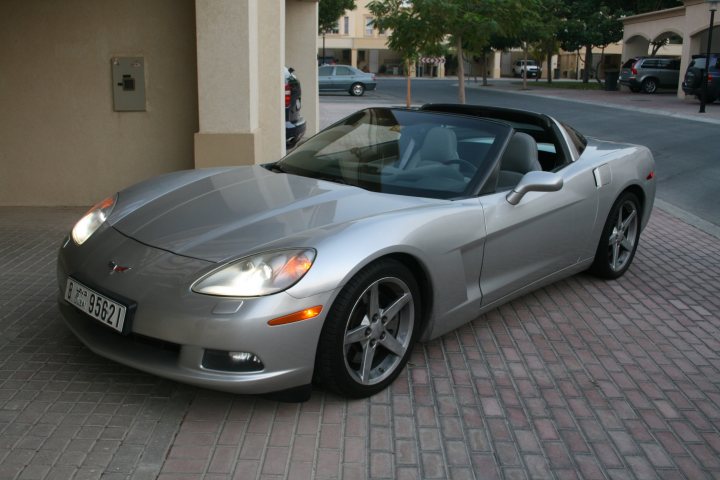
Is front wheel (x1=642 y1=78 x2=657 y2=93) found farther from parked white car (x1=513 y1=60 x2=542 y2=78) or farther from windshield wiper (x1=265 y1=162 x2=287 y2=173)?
windshield wiper (x1=265 y1=162 x2=287 y2=173)

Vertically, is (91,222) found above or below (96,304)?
above

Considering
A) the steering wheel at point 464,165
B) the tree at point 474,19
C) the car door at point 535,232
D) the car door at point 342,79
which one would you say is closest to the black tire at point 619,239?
the car door at point 535,232

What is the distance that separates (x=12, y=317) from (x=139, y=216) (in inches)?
47.9

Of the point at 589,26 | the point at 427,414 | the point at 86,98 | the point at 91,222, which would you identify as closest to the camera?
the point at 427,414

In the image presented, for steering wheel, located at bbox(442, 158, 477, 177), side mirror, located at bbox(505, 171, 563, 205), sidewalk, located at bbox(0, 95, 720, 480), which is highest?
steering wheel, located at bbox(442, 158, 477, 177)

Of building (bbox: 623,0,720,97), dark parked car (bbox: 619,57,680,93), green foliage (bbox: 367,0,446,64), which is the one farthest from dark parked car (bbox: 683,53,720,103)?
green foliage (bbox: 367,0,446,64)

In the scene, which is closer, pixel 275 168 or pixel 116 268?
pixel 116 268

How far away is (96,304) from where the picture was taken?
3.44 m

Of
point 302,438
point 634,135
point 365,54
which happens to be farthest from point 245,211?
point 365,54

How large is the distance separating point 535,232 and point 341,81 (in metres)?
31.5

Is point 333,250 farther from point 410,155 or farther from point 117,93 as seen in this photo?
point 117,93

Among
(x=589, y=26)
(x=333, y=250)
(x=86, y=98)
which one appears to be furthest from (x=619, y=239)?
(x=589, y=26)

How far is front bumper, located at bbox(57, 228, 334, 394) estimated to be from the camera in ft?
10.3

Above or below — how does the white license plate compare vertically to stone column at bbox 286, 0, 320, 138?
below
